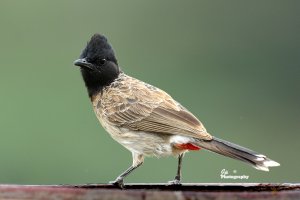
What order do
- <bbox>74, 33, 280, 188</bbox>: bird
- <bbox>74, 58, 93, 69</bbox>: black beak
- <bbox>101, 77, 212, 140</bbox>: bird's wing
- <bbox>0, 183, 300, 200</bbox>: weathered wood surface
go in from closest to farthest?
<bbox>0, 183, 300, 200</bbox>: weathered wood surface
<bbox>74, 33, 280, 188</bbox>: bird
<bbox>101, 77, 212, 140</bbox>: bird's wing
<bbox>74, 58, 93, 69</bbox>: black beak

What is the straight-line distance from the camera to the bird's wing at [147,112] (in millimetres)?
5414

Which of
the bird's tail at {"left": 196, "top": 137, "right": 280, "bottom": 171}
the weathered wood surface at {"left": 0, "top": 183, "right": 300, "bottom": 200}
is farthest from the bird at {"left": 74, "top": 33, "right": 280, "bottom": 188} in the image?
the weathered wood surface at {"left": 0, "top": 183, "right": 300, "bottom": 200}

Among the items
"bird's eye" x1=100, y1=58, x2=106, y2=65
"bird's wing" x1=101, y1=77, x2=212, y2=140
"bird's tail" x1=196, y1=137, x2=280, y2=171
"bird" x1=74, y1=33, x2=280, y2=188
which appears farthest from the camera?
"bird's eye" x1=100, y1=58, x2=106, y2=65

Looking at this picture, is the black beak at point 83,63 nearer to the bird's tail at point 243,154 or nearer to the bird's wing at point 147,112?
the bird's wing at point 147,112

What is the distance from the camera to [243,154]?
5.10 meters

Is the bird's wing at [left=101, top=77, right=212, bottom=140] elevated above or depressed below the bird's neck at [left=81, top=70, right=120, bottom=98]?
below

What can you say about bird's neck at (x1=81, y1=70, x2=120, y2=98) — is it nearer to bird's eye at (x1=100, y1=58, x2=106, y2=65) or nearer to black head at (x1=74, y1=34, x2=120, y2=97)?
black head at (x1=74, y1=34, x2=120, y2=97)

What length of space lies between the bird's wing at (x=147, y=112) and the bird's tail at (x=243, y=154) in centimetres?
9

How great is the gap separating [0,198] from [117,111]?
2.66 m

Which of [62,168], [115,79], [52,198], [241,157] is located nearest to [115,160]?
[62,168]

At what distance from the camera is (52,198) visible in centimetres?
334

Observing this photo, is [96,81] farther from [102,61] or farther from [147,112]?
Result: [147,112]

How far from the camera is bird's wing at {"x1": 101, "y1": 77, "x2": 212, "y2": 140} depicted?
541 cm

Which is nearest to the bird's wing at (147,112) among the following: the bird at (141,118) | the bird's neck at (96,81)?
the bird at (141,118)
